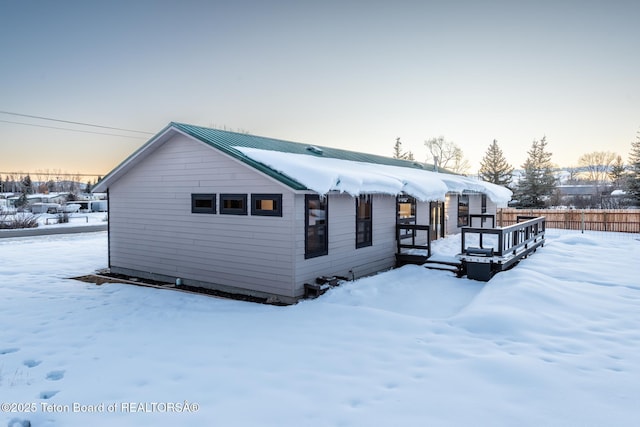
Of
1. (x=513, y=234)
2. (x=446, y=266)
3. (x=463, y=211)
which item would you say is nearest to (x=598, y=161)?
(x=463, y=211)

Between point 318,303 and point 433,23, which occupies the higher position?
point 433,23

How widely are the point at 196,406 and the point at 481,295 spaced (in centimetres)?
639

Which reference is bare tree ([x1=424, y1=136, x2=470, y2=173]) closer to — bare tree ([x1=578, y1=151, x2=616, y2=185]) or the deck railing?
the deck railing

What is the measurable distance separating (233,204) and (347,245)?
3254mm

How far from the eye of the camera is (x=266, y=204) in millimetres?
8680

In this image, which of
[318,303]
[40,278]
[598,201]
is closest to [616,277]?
[318,303]

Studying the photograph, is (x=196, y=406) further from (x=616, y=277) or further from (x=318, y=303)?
(x=616, y=277)

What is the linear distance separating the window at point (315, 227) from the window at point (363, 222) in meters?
1.59

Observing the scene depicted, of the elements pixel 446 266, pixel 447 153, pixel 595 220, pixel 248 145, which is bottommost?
pixel 446 266

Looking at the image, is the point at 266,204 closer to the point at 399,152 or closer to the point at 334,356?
the point at 334,356

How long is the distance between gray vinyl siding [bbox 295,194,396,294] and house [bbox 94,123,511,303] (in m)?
0.03

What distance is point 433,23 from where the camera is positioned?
16734mm

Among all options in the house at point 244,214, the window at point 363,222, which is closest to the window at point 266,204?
the house at point 244,214

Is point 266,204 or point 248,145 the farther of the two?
point 248,145
